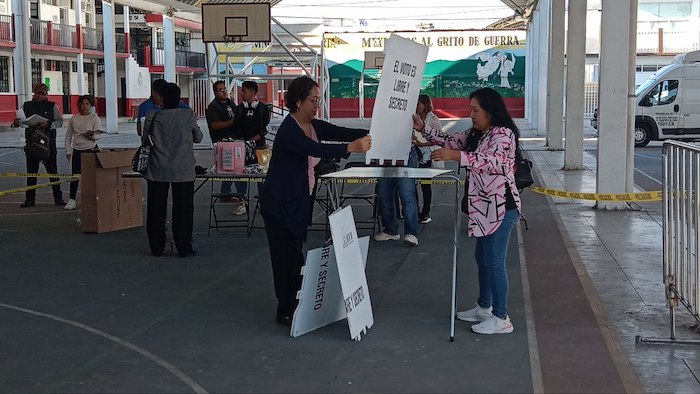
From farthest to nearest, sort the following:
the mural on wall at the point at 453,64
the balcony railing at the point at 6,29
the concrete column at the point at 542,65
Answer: the mural on wall at the point at 453,64
the balcony railing at the point at 6,29
the concrete column at the point at 542,65

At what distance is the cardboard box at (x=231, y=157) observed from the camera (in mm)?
10867

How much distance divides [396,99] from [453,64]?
5139 centimetres

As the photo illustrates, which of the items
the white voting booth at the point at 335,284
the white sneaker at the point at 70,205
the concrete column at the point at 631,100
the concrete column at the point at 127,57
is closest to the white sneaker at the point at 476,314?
the white voting booth at the point at 335,284

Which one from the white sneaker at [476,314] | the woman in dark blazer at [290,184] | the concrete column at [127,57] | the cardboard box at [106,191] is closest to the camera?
the woman in dark blazer at [290,184]

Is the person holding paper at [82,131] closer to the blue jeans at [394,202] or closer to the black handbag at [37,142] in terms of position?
the black handbag at [37,142]

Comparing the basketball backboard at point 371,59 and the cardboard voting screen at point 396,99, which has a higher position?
the basketball backboard at point 371,59

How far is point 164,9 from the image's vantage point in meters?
38.3

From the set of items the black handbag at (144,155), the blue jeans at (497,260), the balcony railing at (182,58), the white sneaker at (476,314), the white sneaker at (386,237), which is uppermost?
the balcony railing at (182,58)

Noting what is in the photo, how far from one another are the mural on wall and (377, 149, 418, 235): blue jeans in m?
44.8

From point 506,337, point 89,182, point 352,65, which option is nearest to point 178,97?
point 89,182

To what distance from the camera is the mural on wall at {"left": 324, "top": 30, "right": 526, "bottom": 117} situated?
56438mm

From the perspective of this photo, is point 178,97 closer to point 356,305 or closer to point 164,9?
point 356,305

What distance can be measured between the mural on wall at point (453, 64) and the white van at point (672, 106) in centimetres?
2705

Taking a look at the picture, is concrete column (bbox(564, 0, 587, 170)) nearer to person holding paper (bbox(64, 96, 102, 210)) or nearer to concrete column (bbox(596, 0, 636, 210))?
concrete column (bbox(596, 0, 636, 210))
